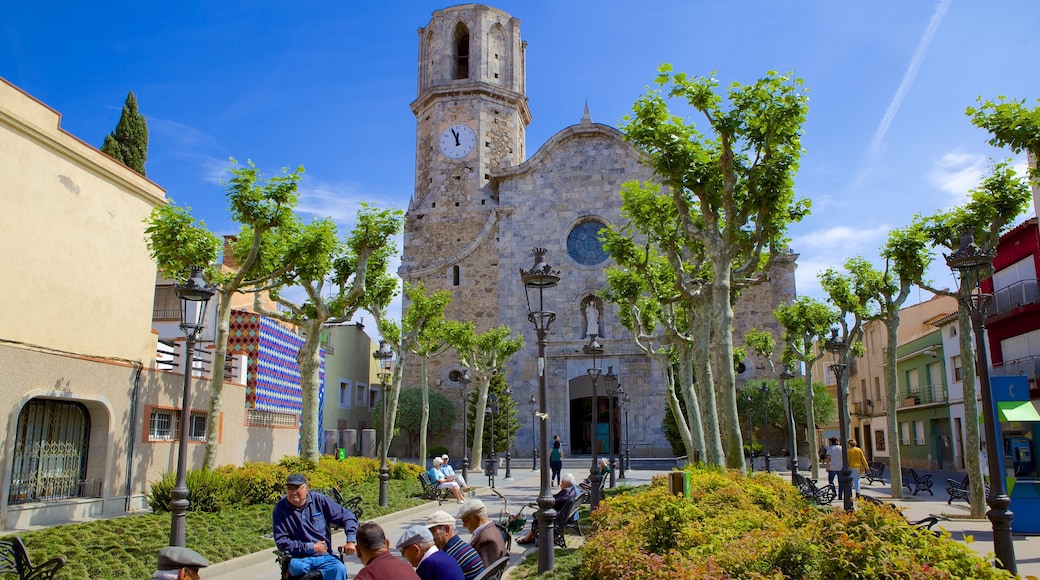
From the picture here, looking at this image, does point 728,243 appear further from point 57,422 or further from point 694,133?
point 57,422

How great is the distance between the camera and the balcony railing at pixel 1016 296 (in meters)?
23.7

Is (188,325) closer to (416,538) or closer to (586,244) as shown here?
(416,538)

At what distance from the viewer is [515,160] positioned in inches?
1619

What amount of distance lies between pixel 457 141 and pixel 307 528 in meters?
35.5

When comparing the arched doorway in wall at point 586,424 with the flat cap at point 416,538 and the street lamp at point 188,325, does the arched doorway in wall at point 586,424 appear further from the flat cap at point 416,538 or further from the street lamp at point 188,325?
the flat cap at point 416,538

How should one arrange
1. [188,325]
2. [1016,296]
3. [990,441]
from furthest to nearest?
[1016,296] → [188,325] → [990,441]

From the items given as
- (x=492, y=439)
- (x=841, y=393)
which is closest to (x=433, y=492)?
(x=492, y=439)

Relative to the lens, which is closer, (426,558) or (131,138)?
(426,558)

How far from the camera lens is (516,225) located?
128ft

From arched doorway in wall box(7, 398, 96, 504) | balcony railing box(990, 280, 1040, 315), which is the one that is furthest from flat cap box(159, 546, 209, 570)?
balcony railing box(990, 280, 1040, 315)

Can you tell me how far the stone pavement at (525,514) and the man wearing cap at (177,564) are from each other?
14.6 ft

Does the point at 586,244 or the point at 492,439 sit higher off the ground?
the point at 586,244

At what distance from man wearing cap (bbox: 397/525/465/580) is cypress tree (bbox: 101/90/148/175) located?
2478 cm

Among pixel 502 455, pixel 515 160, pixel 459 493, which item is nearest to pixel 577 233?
pixel 515 160
